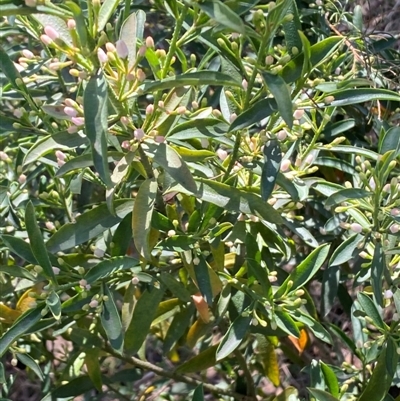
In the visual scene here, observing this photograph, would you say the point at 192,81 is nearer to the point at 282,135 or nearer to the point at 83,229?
the point at 282,135

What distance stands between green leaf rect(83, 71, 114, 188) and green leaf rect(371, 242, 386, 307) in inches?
22.4

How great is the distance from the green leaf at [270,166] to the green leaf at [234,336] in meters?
0.32

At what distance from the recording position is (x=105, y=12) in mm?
962

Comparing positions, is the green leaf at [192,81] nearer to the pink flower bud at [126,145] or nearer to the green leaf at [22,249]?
the pink flower bud at [126,145]

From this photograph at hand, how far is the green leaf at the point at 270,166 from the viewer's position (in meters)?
1.10

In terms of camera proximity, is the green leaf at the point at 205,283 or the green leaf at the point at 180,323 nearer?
the green leaf at the point at 205,283

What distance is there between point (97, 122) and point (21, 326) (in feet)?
1.57

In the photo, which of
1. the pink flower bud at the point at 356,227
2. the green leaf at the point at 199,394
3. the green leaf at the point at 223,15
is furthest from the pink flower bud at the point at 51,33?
the green leaf at the point at 199,394

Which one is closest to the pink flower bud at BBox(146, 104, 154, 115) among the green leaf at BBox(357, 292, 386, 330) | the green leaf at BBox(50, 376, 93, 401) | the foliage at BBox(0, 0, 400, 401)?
the foliage at BBox(0, 0, 400, 401)

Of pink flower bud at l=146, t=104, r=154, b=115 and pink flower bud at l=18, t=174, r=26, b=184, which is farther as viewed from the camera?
pink flower bud at l=18, t=174, r=26, b=184

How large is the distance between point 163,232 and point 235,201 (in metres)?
0.22

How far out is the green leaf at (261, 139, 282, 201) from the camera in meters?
1.10

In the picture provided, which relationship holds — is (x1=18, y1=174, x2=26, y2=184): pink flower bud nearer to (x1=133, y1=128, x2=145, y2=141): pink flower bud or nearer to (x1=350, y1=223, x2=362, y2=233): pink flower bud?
(x1=133, y1=128, x2=145, y2=141): pink flower bud

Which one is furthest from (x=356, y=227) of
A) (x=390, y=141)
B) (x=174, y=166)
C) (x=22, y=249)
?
(x=22, y=249)
